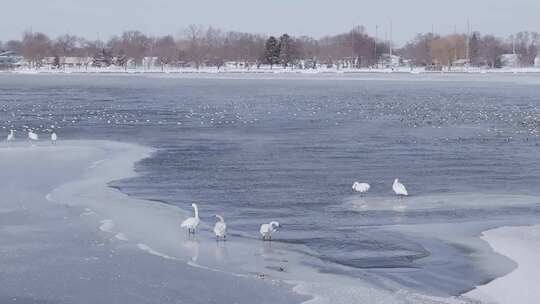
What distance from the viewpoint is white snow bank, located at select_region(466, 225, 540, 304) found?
928 cm

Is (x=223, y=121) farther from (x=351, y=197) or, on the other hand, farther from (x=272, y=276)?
(x=272, y=276)

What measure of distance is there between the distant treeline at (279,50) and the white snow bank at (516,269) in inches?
4162

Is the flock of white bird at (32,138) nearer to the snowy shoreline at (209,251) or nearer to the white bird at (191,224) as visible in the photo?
the snowy shoreline at (209,251)

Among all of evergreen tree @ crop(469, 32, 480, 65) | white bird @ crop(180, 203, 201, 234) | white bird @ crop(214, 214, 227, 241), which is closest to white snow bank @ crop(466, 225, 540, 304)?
white bird @ crop(214, 214, 227, 241)

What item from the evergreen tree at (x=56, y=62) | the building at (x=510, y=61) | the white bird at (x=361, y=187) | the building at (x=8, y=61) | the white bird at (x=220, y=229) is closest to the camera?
the white bird at (x=220, y=229)

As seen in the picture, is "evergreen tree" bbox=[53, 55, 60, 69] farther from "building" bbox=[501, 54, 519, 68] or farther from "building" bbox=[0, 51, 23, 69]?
"building" bbox=[501, 54, 519, 68]

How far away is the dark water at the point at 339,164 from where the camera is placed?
12.1 meters

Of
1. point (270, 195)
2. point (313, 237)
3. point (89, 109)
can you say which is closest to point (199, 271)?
point (313, 237)

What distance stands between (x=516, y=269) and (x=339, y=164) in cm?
971

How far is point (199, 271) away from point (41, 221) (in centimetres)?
386

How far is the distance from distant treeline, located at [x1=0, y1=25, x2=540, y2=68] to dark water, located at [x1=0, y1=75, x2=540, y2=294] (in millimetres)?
81718

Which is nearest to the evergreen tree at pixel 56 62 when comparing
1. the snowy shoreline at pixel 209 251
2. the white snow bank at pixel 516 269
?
the snowy shoreline at pixel 209 251

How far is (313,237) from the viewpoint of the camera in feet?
40.6

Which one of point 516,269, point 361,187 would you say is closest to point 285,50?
point 361,187
